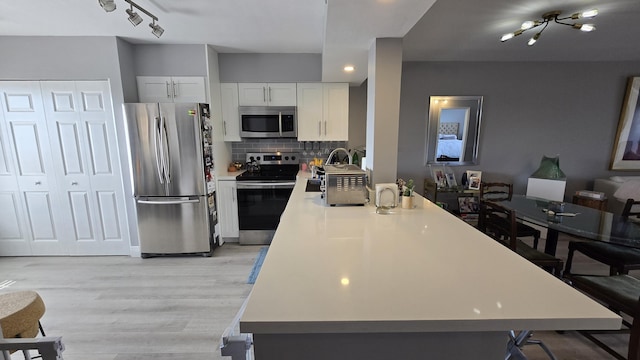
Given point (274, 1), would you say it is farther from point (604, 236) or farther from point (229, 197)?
point (604, 236)

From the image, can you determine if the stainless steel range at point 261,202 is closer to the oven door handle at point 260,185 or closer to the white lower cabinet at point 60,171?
the oven door handle at point 260,185

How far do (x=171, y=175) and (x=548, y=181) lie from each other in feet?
16.1

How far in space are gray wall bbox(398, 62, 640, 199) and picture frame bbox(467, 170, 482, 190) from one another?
17cm

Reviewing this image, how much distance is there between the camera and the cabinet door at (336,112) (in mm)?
3625

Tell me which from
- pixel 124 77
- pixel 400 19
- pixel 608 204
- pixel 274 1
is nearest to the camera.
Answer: pixel 400 19

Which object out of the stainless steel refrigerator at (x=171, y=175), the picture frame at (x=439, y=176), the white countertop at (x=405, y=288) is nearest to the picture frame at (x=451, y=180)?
the picture frame at (x=439, y=176)

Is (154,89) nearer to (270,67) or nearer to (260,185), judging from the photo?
(270,67)

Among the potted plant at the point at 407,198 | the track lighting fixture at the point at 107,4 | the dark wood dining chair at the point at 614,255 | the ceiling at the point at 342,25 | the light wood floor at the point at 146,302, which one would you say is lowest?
the light wood floor at the point at 146,302

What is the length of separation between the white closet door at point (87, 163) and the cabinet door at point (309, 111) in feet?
7.28

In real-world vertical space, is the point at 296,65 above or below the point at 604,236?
above

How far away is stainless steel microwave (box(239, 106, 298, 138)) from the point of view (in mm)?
3512

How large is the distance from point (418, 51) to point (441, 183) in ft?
5.98

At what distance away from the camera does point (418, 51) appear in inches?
132

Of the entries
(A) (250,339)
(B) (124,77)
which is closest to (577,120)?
(A) (250,339)
